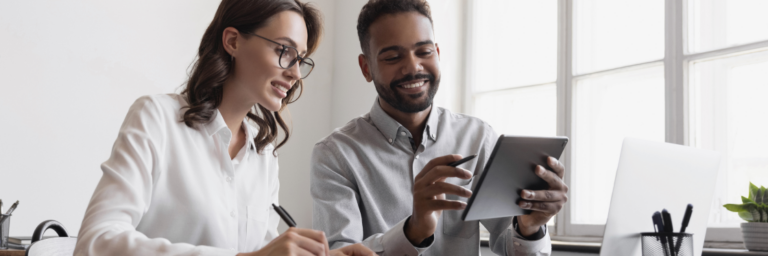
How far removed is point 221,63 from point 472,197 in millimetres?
658

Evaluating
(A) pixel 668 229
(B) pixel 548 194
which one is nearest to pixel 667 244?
(A) pixel 668 229

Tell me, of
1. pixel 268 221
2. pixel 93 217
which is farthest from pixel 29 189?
pixel 93 217

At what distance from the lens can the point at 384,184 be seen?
5.11 ft

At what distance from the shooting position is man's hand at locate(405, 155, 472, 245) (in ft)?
3.81

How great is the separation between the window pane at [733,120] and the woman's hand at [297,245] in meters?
1.94

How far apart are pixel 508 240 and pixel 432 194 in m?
0.40

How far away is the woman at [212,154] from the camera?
1.04m

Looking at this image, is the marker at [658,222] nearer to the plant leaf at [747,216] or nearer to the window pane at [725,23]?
the plant leaf at [747,216]

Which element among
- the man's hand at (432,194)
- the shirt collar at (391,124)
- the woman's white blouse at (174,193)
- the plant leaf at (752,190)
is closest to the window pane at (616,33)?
the plant leaf at (752,190)

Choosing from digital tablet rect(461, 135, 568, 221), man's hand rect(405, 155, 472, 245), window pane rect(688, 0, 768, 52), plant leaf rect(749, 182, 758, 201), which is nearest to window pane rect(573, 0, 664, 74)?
window pane rect(688, 0, 768, 52)

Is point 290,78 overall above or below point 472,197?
above

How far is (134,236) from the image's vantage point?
98 cm

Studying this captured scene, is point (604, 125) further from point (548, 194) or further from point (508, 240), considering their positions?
point (548, 194)

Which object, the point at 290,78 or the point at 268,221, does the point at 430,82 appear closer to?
the point at 290,78
